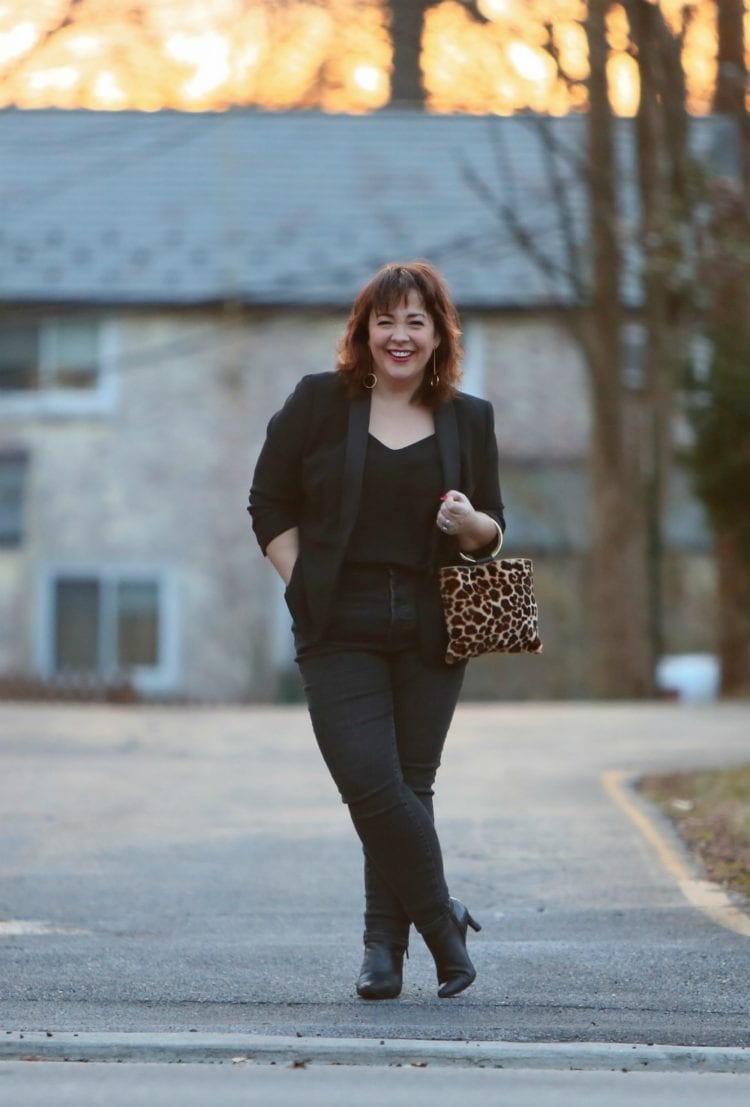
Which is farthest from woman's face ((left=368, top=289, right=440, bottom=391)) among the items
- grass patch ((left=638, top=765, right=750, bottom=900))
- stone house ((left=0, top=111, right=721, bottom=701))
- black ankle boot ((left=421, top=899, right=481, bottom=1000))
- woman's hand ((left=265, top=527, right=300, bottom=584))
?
stone house ((left=0, top=111, right=721, bottom=701))

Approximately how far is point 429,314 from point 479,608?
2.59 feet

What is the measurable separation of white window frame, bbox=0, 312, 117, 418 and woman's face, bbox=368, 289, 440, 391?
2532 centimetres

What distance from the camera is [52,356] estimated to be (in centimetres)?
3155

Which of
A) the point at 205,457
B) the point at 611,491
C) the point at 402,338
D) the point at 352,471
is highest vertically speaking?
the point at 205,457

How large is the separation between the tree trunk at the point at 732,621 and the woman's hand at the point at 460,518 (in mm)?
18975

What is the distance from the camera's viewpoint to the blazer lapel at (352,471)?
6.14 meters

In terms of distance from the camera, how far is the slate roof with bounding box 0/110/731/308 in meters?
31.5

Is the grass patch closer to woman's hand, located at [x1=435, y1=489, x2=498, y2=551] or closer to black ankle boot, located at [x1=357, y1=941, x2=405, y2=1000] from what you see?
black ankle boot, located at [x1=357, y1=941, x2=405, y2=1000]

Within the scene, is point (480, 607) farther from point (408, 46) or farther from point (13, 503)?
point (13, 503)

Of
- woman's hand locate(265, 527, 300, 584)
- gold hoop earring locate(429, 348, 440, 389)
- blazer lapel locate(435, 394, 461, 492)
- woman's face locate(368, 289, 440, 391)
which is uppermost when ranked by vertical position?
woman's face locate(368, 289, 440, 391)

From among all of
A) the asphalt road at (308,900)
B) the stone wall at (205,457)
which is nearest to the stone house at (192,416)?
the stone wall at (205,457)

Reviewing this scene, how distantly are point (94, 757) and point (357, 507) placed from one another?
9.21 meters

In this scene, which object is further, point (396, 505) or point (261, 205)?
point (261, 205)

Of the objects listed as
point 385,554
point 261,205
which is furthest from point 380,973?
point 261,205
